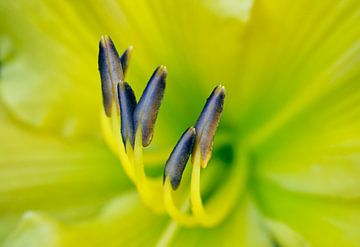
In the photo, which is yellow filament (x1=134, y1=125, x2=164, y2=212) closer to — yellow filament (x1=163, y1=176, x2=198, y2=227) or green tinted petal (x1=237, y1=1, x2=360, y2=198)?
yellow filament (x1=163, y1=176, x2=198, y2=227)

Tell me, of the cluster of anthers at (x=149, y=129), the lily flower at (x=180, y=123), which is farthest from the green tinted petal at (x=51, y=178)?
the cluster of anthers at (x=149, y=129)

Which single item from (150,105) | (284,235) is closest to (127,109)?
(150,105)

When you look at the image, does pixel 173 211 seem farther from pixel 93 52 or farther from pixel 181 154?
pixel 93 52

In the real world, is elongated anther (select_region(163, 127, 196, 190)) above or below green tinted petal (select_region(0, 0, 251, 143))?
below

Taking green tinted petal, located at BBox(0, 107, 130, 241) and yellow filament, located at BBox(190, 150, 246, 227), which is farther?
Answer: green tinted petal, located at BBox(0, 107, 130, 241)

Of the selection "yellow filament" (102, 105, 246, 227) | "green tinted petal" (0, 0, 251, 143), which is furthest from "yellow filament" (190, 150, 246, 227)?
"green tinted petal" (0, 0, 251, 143)

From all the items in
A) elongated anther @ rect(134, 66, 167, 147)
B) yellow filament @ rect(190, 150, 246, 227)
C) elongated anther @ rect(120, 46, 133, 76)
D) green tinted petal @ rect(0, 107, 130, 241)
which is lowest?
yellow filament @ rect(190, 150, 246, 227)

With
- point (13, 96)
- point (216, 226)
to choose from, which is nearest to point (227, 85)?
point (216, 226)
